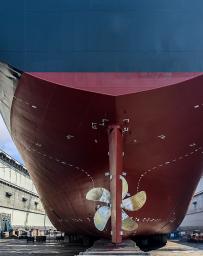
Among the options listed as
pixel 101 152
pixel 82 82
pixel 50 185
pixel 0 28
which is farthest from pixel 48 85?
pixel 50 185

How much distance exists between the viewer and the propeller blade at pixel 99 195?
12944 mm

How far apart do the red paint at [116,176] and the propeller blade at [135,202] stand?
637 millimetres

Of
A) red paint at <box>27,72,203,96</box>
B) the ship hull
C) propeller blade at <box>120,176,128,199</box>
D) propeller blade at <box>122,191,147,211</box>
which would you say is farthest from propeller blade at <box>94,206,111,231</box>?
red paint at <box>27,72,203,96</box>

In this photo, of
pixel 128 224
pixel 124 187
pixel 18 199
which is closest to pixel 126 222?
pixel 128 224

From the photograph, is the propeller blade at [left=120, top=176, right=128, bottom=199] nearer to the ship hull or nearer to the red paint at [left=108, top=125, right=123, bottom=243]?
the red paint at [left=108, top=125, right=123, bottom=243]

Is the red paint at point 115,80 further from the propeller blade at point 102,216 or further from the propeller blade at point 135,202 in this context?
the propeller blade at point 102,216

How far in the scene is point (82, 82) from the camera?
1089 centimetres

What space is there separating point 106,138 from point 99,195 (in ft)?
7.18

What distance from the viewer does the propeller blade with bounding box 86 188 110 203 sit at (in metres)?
12.9

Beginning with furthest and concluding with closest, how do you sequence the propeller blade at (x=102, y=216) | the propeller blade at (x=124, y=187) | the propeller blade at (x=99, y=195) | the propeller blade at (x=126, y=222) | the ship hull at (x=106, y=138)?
the propeller blade at (x=99, y=195), the propeller blade at (x=126, y=222), the propeller blade at (x=102, y=216), the propeller blade at (x=124, y=187), the ship hull at (x=106, y=138)

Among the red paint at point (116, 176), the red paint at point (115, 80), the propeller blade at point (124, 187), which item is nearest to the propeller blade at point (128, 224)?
the propeller blade at point (124, 187)

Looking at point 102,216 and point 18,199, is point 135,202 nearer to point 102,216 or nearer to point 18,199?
point 102,216

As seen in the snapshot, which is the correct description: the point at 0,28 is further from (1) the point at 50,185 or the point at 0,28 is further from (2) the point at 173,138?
(1) the point at 50,185

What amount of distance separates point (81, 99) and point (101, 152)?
2.34 m
